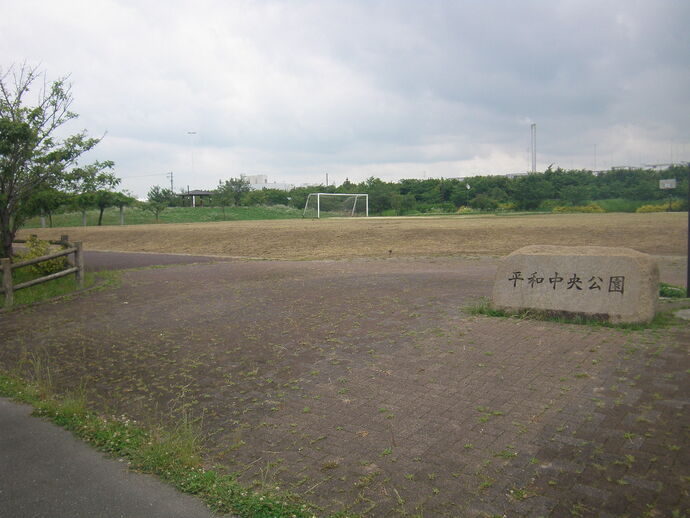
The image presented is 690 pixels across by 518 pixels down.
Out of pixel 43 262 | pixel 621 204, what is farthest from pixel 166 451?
pixel 621 204

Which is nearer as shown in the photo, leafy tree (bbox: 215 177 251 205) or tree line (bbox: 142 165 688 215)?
tree line (bbox: 142 165 688 215)

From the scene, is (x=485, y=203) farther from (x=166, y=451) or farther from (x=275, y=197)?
(x=166, y=451)

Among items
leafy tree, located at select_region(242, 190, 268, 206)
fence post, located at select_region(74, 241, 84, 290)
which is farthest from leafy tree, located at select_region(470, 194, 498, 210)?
fence post, located at select_region(74, 241, 84, 290)

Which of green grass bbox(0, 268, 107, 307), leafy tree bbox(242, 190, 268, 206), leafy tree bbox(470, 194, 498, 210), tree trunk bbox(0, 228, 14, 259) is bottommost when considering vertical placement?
green grass bbox(0, 268, 107, 307)

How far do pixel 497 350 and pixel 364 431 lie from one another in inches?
94.8

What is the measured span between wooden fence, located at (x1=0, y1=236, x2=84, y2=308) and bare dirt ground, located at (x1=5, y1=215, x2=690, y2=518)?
59 cm

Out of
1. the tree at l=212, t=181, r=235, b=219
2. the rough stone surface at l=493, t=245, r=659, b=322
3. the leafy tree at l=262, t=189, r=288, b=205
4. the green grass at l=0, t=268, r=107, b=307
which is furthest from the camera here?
the leafy tree at l=262, t=189, r=288, b=205

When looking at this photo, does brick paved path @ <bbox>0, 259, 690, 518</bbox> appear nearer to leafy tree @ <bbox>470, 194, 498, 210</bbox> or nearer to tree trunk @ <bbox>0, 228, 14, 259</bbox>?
tree trunk @ <bbox>0, 228, 14, 259</bbox>

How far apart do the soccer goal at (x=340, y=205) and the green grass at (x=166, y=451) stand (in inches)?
1779

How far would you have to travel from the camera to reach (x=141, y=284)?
12117 millimetres

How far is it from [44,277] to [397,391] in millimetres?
7823

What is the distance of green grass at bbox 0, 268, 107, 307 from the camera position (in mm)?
10242

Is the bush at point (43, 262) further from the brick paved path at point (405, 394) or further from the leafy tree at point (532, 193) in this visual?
the leafy tree at point (532, 193)

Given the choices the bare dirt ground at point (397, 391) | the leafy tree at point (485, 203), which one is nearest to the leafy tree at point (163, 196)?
the leafy tree at point (485, 203)
